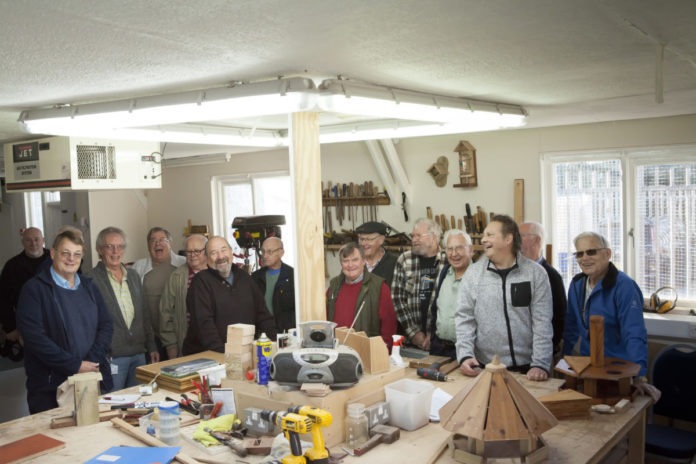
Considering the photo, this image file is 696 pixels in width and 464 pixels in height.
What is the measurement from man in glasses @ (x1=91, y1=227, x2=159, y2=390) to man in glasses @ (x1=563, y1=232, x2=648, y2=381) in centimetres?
302

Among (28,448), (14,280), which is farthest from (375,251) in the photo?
(14,280)

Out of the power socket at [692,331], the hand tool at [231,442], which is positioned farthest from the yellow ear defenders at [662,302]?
the hand tool at [231,442]

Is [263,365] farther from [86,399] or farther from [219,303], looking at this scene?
[219,303]

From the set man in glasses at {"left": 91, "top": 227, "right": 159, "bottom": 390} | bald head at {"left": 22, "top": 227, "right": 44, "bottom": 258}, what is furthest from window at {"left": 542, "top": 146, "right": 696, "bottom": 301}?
bald head at {"left": 22, "top": 227, "right": 44, "bottom": 258}

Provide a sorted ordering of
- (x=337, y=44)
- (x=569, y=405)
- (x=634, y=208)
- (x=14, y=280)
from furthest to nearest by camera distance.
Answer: (x=14, y=280), (x=634, y=208), (x=569, y=405), (x=337, y=44)

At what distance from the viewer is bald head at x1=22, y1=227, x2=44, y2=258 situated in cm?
556

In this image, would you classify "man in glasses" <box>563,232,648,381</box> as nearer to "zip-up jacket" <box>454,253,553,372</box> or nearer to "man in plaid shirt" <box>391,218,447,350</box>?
"zip-up jacket" <box>454,253,553,372</box>

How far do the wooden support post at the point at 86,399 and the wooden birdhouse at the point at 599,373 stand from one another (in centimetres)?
238

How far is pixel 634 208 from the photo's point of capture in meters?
5.28

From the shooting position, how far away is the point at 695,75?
11.2ft

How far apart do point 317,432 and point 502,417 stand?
28.6 inches

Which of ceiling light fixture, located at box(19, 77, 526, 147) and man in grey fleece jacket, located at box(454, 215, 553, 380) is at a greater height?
ceiling light fixture, located at box(19, 77, 526, 147)

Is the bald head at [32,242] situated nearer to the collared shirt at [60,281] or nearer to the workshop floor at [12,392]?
the workshop floor at [12,392]

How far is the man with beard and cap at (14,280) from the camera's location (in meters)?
5.46
